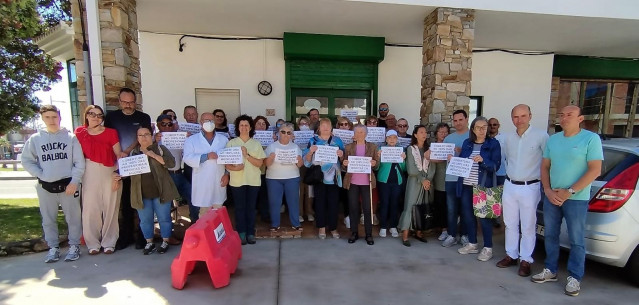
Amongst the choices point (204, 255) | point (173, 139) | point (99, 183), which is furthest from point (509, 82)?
point (99, 183)

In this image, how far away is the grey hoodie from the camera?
3555 mm

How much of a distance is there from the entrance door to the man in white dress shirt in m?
4.37

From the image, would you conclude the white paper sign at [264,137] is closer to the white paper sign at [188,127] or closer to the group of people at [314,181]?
the group of people at [314,181]

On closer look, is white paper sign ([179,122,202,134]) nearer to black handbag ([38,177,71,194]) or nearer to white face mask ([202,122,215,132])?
white face mask ([202,122,215,132])

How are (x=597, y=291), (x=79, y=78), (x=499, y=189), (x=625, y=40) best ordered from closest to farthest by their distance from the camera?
(x=597, y=291), (x=499, y=189), (x=79, y=78), (x=625, y=40)

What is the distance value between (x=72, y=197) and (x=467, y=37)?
6339 millimetres

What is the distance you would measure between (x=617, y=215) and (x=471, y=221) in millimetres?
1364

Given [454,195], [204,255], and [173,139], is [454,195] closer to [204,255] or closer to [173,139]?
[204,255]

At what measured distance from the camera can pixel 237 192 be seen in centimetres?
417

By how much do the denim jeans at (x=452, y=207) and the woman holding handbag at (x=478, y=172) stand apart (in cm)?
17

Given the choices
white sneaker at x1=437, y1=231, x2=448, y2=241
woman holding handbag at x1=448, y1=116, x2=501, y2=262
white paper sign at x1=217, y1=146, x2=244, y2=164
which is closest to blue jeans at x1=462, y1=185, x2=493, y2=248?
woman holding handbag at x1=448, y1=116, x2=501, y2=262

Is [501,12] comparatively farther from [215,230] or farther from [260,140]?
[215,230]

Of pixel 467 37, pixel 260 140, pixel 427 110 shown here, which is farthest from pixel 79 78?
pixel 467 37

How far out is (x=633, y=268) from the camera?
3.18 meters
